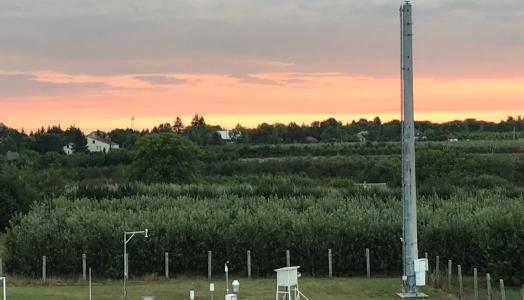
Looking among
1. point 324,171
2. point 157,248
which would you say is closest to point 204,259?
point 157,248

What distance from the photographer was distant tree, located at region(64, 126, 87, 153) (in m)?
135

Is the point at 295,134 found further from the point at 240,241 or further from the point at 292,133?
the point at 240,241

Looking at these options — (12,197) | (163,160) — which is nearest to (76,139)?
(163,160)

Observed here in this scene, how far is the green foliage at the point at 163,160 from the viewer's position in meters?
67.0

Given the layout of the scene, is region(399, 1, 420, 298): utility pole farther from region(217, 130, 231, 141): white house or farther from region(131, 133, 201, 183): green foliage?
region(217, 130, 231, 141): white house

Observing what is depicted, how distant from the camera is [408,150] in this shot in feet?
69.9

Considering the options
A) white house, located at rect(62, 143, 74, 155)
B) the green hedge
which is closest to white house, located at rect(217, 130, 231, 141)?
white house, located at rect(62, 143, 74, 155)

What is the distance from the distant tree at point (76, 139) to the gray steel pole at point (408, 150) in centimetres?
11651

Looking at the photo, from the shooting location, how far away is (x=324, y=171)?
97.1 metres

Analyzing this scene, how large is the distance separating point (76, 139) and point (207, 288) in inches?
4891

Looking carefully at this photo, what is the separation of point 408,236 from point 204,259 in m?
10.0

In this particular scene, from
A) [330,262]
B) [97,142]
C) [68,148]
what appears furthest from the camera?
[97,142]

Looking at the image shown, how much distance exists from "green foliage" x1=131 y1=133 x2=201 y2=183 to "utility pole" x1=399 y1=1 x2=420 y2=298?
4674cm

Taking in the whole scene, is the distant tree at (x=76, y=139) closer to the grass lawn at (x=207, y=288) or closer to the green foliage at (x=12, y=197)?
the green foliage at (x=12, y=197)
